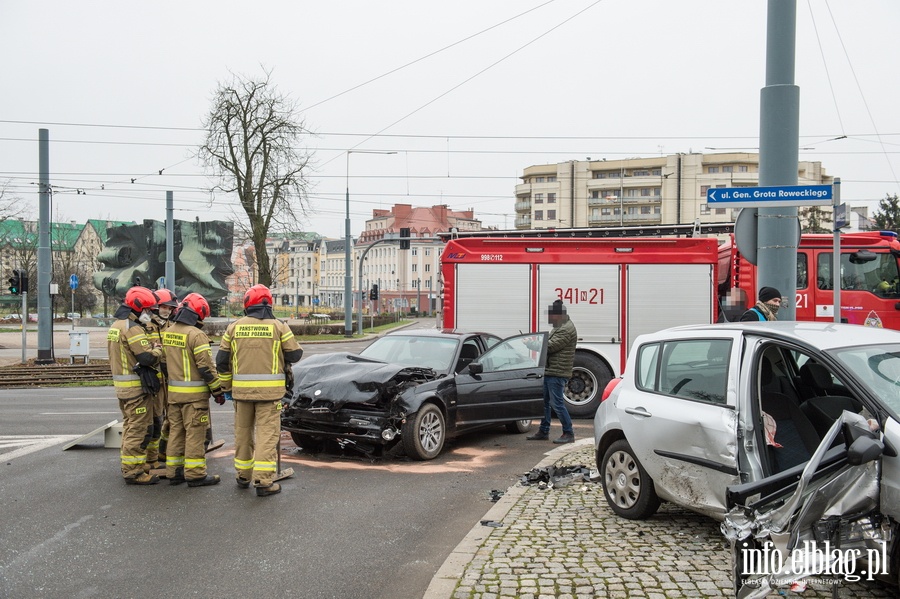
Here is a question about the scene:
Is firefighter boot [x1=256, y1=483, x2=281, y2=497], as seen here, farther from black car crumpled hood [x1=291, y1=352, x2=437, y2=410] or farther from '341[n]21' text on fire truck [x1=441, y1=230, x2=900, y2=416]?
'341[n]21' text on fire truck [x1=441, y1=230, x2=900, y2=416]

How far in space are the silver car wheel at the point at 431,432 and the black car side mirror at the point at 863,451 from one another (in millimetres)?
5537

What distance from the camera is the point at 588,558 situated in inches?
204

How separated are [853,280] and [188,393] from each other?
35.8ft

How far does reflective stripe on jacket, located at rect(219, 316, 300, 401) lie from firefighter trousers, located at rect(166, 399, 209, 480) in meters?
0.50

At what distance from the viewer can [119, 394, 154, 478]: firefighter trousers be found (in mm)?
7672

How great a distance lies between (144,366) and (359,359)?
9.26 ft

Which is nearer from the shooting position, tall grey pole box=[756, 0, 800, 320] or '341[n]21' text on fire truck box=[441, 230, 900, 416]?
tall grey pole box=[756, 0, 800, 320]

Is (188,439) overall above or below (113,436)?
above

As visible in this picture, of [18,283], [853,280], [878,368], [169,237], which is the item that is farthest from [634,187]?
[878,368]

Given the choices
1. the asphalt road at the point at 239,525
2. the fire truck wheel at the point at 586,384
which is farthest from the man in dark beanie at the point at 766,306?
the fire truck wheel at the point at 586,384

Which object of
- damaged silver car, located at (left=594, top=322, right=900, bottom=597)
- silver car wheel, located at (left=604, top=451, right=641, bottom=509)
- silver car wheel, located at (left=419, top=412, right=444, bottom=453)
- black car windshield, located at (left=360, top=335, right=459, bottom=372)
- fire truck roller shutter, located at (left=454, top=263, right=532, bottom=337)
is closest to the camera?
damaged silver car, located at (left=594, top=322, right=900, bottom=597)

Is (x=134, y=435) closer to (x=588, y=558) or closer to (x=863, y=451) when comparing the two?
(x=588, y=558)

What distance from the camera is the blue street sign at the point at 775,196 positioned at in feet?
24.0

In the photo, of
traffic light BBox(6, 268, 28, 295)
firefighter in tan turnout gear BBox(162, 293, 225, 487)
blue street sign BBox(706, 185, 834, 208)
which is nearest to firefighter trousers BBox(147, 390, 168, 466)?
firefighter in tan turnout gear BBox(162, 293, 225, 487)
